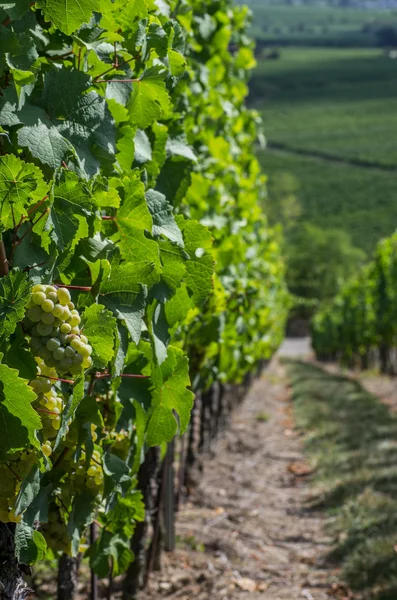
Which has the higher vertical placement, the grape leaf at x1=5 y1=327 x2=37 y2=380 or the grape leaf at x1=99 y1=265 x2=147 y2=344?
the grape leaf at x1=99 y1=265 x2=147 y2=344

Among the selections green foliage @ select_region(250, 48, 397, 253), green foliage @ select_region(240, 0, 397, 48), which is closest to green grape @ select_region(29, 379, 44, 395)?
green foliage @ select_region(250, 48, 397, 253)

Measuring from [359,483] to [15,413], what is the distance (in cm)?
576

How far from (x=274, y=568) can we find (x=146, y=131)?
3416 millimetres

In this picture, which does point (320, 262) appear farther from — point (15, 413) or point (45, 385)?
point (15, 413)

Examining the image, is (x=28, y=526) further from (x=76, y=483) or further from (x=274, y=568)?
(x=274, y=568)

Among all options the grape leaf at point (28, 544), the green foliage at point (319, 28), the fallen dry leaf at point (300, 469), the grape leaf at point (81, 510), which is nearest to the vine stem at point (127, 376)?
the grape leaf at point (81, 510)

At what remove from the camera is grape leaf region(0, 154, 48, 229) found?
1.66 m

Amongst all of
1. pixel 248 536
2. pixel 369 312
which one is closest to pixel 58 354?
pixel 248 536

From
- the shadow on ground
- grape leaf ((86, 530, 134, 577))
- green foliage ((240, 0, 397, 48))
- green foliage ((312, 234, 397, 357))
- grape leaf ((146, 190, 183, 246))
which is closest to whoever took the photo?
grape leaf ((146, 190, 183, 246))

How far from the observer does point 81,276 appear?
2.12 m

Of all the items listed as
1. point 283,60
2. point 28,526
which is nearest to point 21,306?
point 28,526

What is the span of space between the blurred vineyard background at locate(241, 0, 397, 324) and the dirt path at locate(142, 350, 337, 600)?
56947 mm

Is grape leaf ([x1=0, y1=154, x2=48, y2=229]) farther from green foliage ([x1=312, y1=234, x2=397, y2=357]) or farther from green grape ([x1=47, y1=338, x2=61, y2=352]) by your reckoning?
green foliage ([x1=312, y1=234, x2=397, y2=357])

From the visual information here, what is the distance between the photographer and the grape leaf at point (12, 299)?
1.63 m
